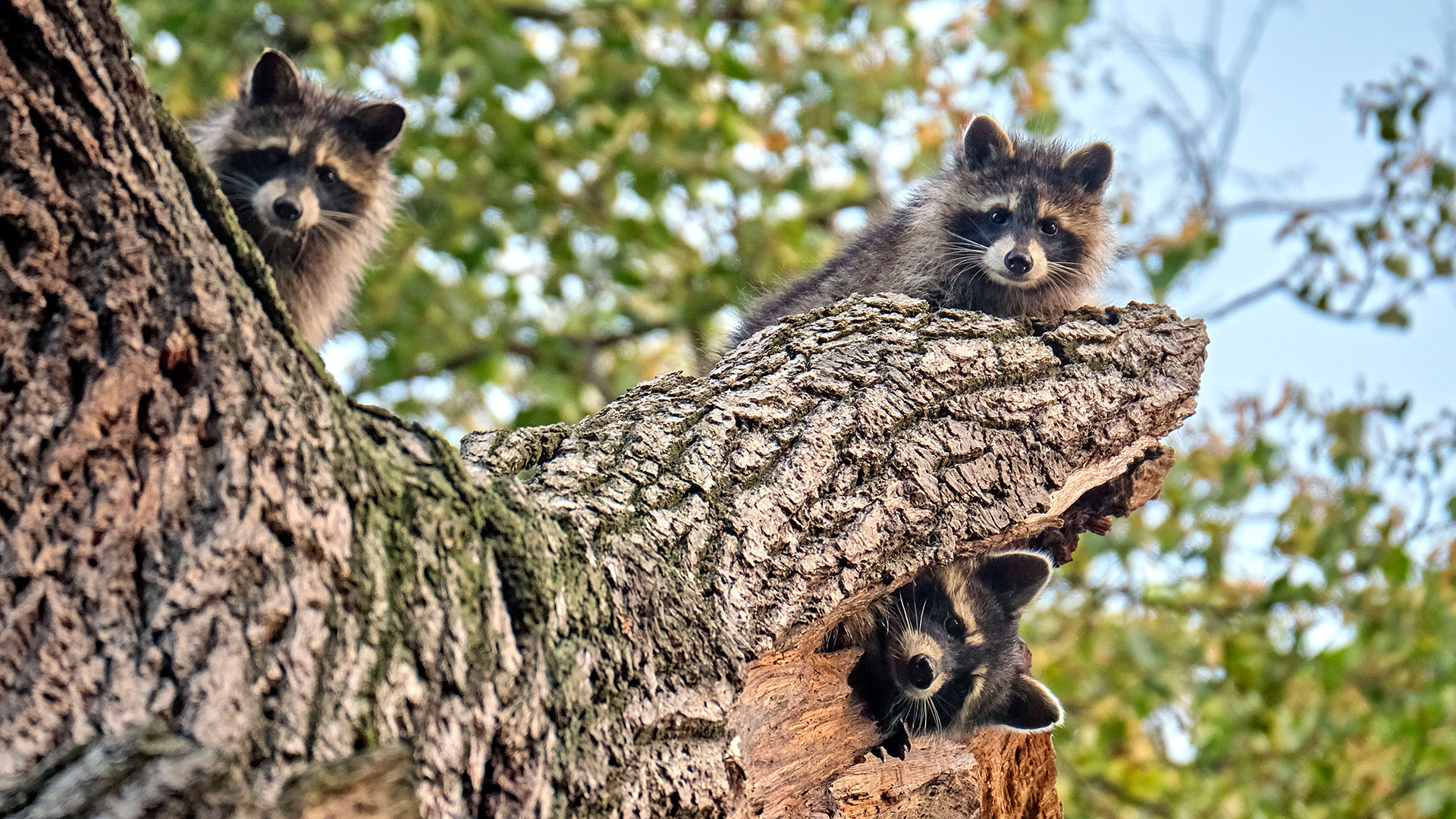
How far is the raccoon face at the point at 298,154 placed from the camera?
3.98 m

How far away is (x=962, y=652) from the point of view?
3.09 m

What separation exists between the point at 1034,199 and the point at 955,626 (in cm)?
179

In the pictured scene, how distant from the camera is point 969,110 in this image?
7.79m

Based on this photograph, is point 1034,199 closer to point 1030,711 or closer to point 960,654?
point 960,654

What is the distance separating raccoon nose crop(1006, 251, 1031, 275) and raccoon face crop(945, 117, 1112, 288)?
185 mm

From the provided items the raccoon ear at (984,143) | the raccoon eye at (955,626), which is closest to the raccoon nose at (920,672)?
the raccoon eye at (955,626)

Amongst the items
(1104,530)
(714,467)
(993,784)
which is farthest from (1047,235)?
(714,467)

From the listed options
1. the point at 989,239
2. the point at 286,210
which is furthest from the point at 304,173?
the point at 989,239

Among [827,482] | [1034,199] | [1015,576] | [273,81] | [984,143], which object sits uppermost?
[273,81]

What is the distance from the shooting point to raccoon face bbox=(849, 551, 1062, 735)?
9.03ft

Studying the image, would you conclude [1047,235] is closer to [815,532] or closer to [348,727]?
[815,532]

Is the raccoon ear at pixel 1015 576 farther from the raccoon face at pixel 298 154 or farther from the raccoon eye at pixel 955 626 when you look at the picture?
the raccoon face at pixel 298 154

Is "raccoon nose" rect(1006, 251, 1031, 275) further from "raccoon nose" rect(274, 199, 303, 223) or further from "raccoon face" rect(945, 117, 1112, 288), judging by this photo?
"raccoon nose" rect(274, 199, 303, 223)

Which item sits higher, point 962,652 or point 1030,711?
point 962,652
